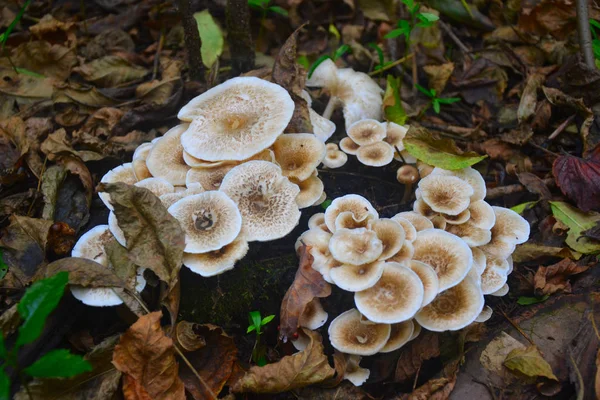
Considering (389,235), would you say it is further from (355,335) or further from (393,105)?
(393,105)

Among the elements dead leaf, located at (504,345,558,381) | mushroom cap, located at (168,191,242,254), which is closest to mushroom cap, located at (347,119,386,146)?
mushroom cap, located at (168,191,242,254)

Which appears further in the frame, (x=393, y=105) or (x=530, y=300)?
(x=393, y=105)

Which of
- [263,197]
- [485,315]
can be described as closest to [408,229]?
[485,315]

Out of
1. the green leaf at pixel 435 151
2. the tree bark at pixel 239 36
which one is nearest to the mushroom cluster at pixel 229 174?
the green leaf at pixel 435 151

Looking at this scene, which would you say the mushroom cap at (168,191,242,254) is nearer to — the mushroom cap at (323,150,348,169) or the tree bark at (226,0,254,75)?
the mushroom cap at (323,150,348,169)

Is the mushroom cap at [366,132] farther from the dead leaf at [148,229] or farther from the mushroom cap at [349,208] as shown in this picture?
the dead leaf at [148,229]

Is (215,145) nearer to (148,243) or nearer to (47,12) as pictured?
(148,243)
